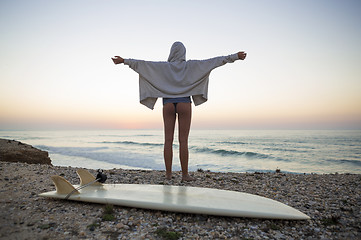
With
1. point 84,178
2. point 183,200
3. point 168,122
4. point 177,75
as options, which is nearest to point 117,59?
point 177,75

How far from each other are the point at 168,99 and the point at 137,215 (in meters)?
2.17

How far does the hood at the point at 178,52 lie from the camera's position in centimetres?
418

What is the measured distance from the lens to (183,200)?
111 inches

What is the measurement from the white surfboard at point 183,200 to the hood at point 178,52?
2.36 meters

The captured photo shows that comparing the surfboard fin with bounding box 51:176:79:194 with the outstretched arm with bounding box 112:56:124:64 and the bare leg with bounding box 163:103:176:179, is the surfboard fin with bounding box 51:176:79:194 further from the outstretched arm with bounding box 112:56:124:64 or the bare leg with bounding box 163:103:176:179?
the outstretched arm with bounding box 112:56:124:64

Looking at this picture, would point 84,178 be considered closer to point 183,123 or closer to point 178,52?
point 183,123

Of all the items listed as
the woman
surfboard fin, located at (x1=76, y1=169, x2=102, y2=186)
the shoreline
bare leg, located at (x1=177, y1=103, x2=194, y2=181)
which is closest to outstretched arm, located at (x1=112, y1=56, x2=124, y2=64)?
the woman

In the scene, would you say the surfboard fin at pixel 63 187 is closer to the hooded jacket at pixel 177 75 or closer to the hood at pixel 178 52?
the hooded jacket at pixel 177 75

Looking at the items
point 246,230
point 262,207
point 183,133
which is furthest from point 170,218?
point 183,133

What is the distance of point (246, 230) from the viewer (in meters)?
2.34

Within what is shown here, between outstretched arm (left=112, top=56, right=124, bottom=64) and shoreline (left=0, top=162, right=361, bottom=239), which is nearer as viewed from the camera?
shoreline (left=0, top=162, right=361, bottom=239)

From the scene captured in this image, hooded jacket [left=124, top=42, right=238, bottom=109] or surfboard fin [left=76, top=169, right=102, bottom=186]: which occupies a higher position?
hooded jacket [left=124, top=42, right=238, bottom=109]

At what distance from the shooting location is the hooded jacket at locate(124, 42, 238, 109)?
410cm

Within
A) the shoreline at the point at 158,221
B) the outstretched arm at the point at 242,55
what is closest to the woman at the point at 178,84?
the outstretched arm at the point at 242,55
